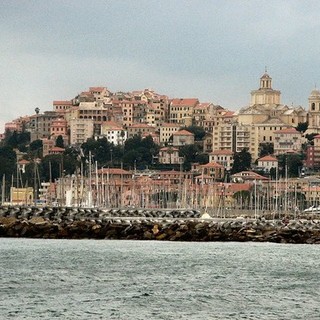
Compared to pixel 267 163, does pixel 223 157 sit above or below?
above

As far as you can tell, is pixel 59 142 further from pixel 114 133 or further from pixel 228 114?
pixel 228 114

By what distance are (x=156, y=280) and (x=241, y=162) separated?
122 meters

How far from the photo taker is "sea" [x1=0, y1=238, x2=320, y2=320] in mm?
35812

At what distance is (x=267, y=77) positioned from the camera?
191 meters

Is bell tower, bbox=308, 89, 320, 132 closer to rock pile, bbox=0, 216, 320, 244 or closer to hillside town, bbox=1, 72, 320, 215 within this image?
hillside town, bbox=1, 72, 320, 215

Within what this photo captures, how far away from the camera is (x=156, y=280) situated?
42.5m

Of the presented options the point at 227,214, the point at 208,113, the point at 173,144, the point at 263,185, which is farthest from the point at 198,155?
the point at 227,214

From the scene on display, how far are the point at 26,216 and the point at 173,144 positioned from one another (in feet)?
355

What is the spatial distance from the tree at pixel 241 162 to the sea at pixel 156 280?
105m

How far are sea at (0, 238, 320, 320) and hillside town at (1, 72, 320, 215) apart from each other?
68062mm

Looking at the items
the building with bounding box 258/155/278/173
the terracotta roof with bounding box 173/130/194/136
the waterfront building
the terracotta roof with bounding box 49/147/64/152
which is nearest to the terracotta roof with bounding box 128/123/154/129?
the terracotta roof with bounding box 173/130/194/136

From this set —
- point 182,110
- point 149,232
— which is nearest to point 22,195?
point 149,232

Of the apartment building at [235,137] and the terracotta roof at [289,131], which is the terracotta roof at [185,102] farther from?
the terracotta roof at [289,131]

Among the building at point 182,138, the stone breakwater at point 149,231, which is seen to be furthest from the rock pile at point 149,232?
the building at point 182,138
